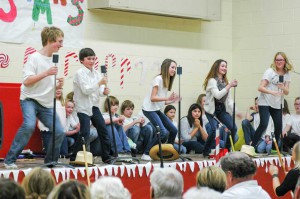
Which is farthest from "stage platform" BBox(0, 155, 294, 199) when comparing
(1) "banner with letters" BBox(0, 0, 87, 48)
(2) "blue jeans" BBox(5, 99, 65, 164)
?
Answer: (1) "banner with letters" BBox(0, 0, 87, 48)

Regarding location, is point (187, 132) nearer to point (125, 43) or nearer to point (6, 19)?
point (125, 43)

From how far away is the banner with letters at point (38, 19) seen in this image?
28.9 ft

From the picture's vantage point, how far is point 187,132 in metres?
10.2

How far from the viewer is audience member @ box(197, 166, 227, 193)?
177 inches

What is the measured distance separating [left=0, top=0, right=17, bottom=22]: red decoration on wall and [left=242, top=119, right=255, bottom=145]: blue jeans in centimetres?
401

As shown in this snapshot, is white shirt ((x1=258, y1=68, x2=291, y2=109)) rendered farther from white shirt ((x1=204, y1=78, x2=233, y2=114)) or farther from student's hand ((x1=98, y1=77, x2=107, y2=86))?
student's hand ((x1=98, y1=77, x2=107, y2=86))

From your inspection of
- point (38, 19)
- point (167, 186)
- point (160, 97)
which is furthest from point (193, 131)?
point (167, 186)

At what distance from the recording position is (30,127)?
6695mm

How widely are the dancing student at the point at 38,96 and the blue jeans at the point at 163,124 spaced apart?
6.12ft

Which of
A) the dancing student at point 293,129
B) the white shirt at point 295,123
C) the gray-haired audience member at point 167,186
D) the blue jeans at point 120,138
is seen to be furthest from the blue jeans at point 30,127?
the white shirt at point 295,123

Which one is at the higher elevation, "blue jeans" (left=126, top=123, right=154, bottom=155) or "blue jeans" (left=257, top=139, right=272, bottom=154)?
"blue jeans" (left=126, top=123, right=154, bottom=155)

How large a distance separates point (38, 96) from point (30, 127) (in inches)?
13.1

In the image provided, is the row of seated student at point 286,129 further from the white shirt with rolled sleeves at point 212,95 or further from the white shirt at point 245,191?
the white shirt at point 245,191

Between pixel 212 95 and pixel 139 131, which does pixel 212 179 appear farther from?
pixel 139 131
